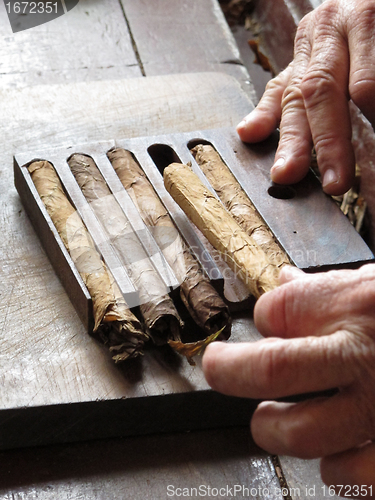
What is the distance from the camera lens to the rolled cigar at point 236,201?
1206mm

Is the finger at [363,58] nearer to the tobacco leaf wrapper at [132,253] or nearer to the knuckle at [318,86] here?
the knuckle at [318,86]

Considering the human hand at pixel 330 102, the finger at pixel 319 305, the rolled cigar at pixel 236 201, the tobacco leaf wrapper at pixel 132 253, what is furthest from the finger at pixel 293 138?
the finger at pixel 319 305

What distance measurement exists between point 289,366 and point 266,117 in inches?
36.1

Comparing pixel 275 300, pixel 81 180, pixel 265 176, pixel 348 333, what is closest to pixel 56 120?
pixel 81 180

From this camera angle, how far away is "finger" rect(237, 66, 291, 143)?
59.1 inches

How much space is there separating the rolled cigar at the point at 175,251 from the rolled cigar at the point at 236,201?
0.48ft

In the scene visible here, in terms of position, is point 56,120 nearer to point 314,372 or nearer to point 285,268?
point 285,268

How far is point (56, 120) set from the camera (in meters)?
1.62

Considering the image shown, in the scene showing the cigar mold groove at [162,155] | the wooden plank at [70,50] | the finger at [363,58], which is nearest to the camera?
the finger at [363,58]

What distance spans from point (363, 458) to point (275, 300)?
25 cm

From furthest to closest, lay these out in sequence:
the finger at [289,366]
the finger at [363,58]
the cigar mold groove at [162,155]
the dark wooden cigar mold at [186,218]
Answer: the cigar mold groove at [162,155] → the finger at [363,58] → the dark wooden cigar mold at [186,218] → the finger at [289,366]

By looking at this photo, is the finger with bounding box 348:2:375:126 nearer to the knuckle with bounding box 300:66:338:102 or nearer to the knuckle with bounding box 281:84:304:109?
the knuckle with bounding box 300:66:338:102

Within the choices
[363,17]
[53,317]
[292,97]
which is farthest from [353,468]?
[363,17]

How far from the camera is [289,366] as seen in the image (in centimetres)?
77
